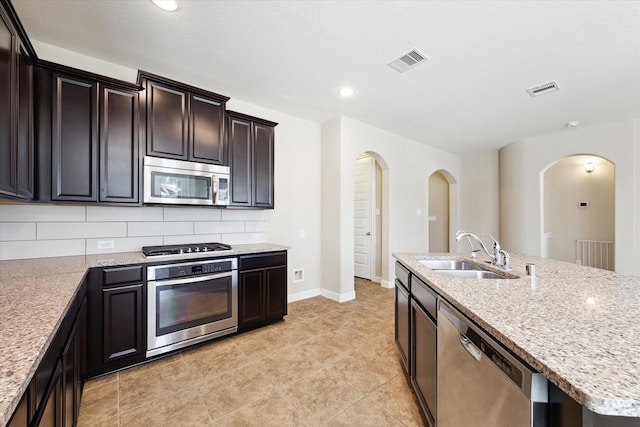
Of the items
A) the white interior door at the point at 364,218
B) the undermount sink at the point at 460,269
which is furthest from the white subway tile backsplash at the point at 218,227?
the white interior door at the point at 364,218

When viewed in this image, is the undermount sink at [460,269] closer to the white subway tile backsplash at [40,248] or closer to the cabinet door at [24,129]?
the cabinet door at [24,129]

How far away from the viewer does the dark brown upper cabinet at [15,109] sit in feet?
4.95

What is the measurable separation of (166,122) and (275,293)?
2.03m

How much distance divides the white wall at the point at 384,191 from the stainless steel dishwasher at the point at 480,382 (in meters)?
2.66

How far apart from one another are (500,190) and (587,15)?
440 centimetres

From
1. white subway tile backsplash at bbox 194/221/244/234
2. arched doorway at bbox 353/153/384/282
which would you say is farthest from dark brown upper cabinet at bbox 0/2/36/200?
arched doorway at bbox 353/153/384/282

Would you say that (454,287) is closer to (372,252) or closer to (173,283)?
(173,283)

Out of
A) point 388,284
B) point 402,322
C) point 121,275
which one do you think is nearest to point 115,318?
point 121,275

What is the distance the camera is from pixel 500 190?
5.81 metres

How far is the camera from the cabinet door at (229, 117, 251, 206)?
300cm

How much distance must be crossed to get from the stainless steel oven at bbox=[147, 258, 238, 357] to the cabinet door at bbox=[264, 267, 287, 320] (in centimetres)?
36

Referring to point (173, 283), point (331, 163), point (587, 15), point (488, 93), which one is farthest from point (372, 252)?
point (587, 15)

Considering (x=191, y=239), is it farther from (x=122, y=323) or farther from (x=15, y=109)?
(x=15, y=109)

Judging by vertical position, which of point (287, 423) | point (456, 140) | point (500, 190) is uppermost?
point (456, 140)
